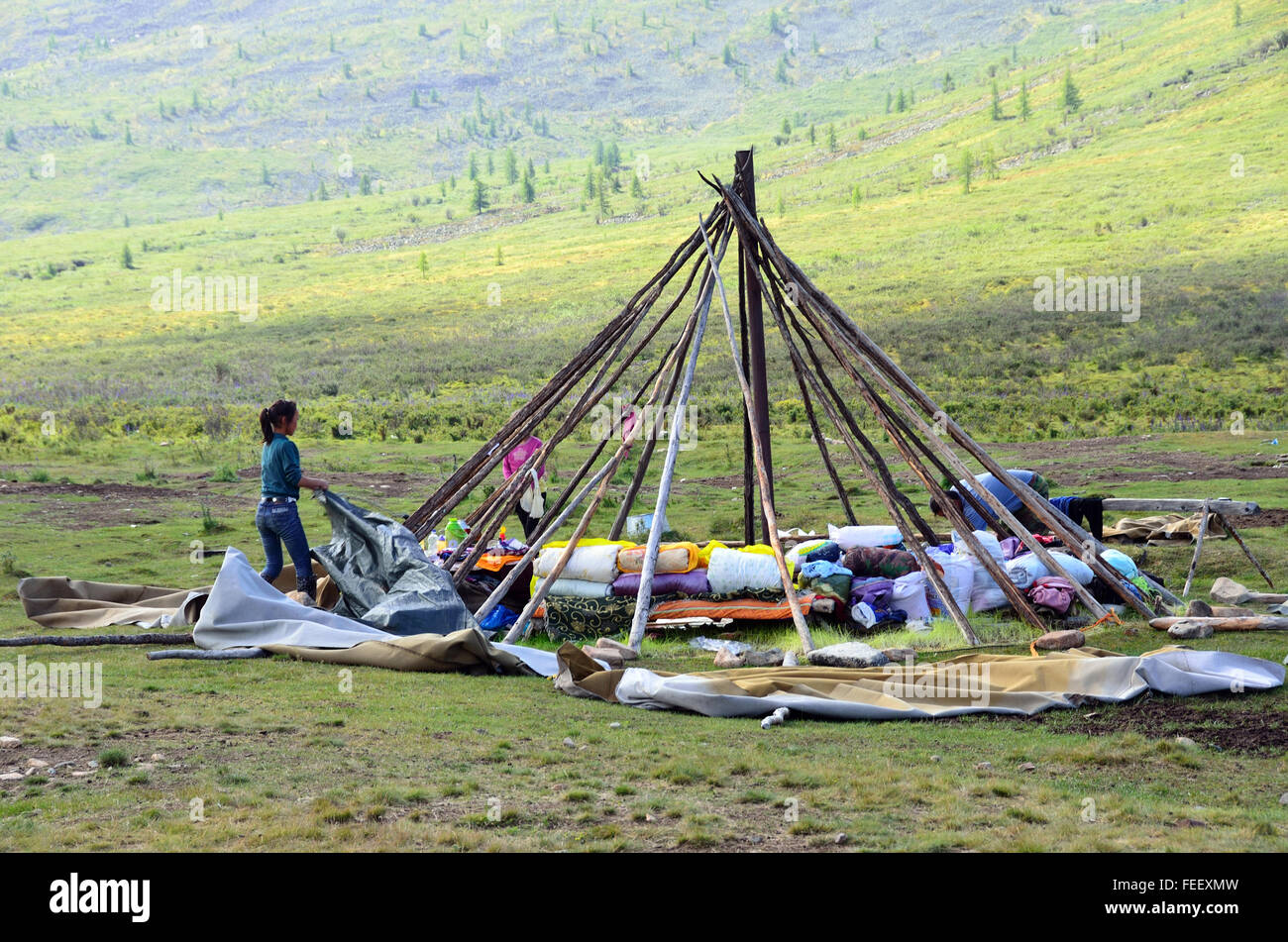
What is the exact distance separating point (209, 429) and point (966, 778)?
2215 cm

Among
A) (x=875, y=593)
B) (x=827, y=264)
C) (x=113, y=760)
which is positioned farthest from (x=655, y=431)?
(x=827, y=264)

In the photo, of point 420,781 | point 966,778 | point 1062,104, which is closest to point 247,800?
point 420,781

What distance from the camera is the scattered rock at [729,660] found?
7012mm

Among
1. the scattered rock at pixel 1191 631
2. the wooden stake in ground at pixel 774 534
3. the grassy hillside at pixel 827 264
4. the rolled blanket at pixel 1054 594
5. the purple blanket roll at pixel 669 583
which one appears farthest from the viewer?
the grassy hillside at pixel 827 264

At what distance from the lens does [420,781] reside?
468cm

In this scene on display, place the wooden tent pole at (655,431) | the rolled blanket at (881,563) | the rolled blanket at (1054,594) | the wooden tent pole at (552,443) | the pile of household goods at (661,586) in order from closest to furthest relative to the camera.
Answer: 1. the rolled blanket at (1054,594)
2. the pile of household goods at (661,586)
3. the rolled blanket at (881,563)
4. the wooden tent pole at (552,443)
5. the wooden tent pole at (655,431)

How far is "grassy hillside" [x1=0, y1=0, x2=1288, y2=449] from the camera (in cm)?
2803

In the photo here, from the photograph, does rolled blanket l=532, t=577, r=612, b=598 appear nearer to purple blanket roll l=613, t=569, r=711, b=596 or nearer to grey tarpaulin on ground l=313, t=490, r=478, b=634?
purple blanket roll l=613, t=569, r=711, b=596

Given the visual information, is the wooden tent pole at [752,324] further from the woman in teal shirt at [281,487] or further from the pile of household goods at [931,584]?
the woman in teal shirt at [281,487]

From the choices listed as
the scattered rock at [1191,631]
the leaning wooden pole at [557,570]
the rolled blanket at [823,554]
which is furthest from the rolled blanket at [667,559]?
the scattered rock at [1191,631]

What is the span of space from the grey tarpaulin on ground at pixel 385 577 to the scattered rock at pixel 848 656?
7.39ft

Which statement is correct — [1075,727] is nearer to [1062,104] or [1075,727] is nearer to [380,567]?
[380,567]

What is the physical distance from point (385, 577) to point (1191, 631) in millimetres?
5082

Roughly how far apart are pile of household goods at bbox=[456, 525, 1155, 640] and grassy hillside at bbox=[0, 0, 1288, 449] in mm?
13791
